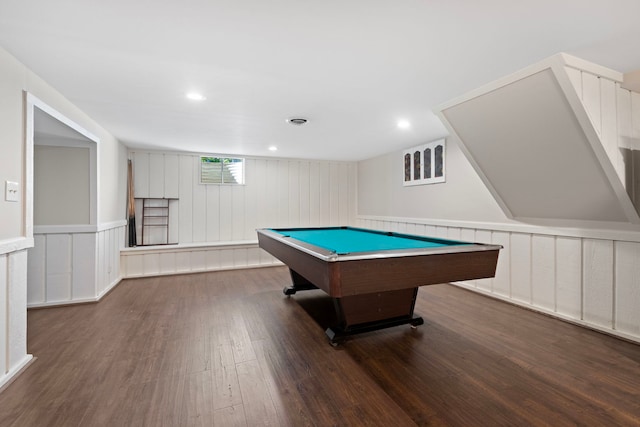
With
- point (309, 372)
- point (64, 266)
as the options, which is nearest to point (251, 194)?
point (64, 266)

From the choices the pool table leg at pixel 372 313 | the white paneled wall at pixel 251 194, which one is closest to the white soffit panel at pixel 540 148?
the pool table leg at pixel 372 313

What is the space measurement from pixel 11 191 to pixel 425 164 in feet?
15.8

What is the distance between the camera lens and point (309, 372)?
2.04 metres

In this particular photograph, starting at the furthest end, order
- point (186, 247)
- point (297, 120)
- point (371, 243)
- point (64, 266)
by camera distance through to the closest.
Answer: point (186, 247) → point (297, 120) → point (64, 266) → point (371, 243)

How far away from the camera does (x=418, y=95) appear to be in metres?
2.78

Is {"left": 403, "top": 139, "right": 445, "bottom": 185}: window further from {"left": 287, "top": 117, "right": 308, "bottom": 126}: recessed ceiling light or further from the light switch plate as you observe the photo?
the light switch plate

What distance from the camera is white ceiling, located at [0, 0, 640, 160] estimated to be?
61.2 inches

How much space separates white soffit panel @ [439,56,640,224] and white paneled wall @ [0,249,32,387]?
366cm

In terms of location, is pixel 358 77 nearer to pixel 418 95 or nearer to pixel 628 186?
pixel 418 95

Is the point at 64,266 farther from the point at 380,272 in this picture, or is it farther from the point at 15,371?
the point at 380,272

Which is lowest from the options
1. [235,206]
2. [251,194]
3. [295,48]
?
[235,206]

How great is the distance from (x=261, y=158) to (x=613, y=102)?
5217mm

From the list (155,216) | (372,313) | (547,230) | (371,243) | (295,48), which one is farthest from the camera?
(155,216)

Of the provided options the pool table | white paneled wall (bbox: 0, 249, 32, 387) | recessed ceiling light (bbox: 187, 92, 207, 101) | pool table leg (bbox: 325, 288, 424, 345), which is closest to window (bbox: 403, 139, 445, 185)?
the pool table
